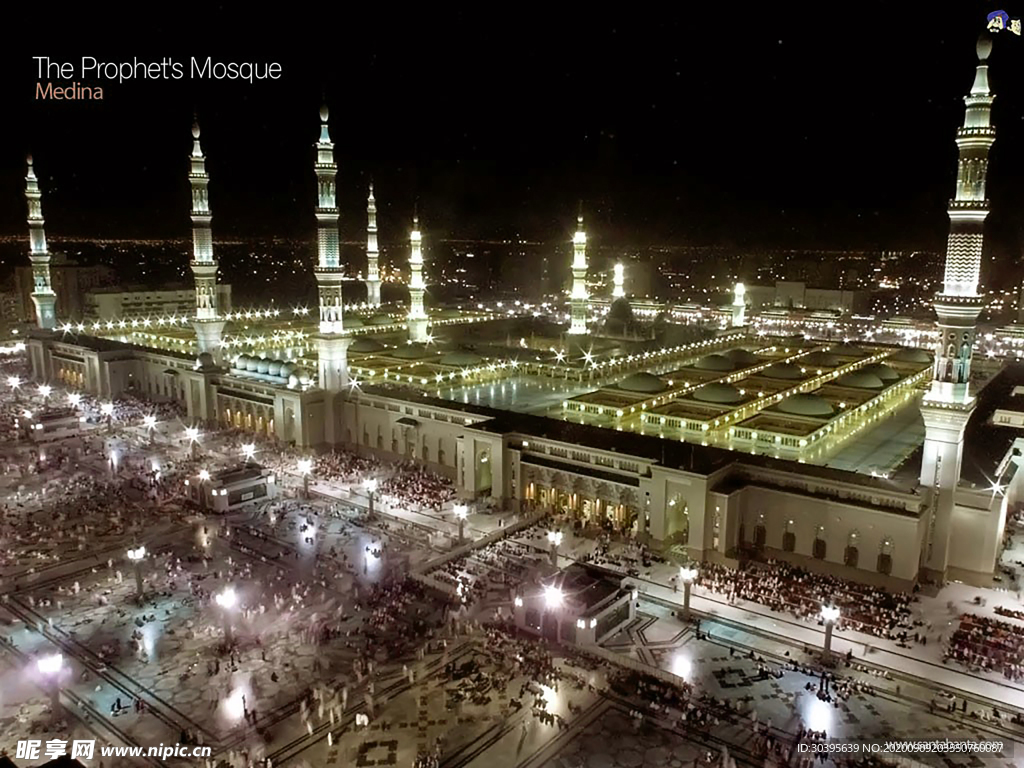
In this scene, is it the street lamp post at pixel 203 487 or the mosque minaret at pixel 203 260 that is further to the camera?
the mosque minaret at pixel 203 260

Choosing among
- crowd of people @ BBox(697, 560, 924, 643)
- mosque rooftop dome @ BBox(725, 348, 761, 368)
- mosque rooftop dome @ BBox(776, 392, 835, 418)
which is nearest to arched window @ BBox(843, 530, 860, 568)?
crowd of people @ BBox(697, 560, 924, 643)

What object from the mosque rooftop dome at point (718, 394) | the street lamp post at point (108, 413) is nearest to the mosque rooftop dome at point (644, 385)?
the mosque rooftop dome at point (718, 394)

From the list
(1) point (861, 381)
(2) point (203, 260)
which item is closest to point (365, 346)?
(2) point (203, 260)

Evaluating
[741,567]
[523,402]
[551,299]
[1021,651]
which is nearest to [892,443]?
[741,567]

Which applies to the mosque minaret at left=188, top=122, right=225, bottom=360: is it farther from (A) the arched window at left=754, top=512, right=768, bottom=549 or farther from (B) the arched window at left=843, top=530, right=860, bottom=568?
(B) the arched window at left=843, top=530, right=860, bottom=568

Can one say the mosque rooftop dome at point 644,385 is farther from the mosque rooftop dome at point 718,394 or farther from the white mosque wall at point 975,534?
the white mosque wall at point 975,534

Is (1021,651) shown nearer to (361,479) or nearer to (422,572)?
(422,572)

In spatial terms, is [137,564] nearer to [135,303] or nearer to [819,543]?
[819,543]
